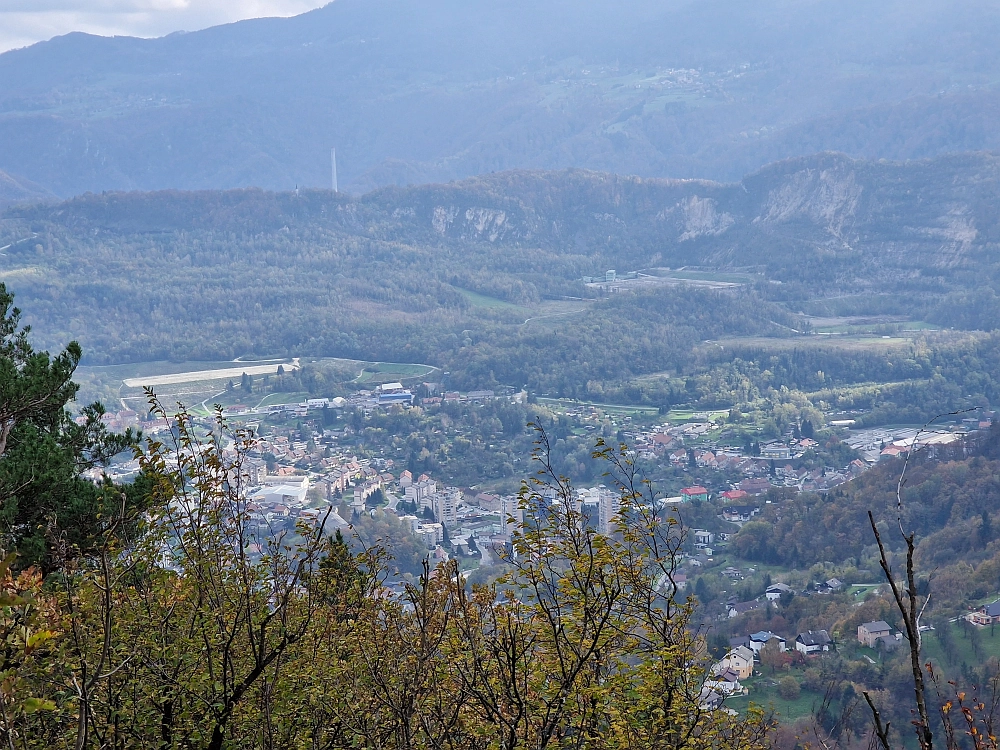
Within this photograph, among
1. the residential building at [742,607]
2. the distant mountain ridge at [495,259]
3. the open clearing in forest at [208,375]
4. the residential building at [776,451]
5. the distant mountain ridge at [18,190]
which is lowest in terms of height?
the residential building at [776,451]

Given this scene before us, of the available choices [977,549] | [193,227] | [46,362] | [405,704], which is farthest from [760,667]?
[193,227]

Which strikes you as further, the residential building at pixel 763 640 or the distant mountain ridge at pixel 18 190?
the distant mountain ridge at pixel 18 190

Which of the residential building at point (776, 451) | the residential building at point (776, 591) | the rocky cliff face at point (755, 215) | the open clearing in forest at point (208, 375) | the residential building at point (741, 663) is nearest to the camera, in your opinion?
the residential building at point (741, 663)

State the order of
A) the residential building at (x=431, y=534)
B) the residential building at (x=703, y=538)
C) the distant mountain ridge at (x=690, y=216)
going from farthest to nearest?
the distant mountain ridge at (x=690, y=216) → the residential building at (x=703, y=538) → the residential building at (x=431, y=534)

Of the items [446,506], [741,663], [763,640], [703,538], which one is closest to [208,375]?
[446,506]

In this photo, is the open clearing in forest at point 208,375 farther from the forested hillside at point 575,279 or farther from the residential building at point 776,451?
the residential building at point 776,451

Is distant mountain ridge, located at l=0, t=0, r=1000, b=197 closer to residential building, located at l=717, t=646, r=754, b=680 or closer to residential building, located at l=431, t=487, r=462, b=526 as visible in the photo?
residential building, located at l=431, t=487, r=462, b=526

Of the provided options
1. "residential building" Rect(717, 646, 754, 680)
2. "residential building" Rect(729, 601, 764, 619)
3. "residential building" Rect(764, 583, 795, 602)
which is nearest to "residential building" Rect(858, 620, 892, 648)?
"residential building" Rect(717, 646, 754, 680)

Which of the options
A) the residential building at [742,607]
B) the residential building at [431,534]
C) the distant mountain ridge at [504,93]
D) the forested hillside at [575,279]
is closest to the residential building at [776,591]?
the residential building at [742,607]
